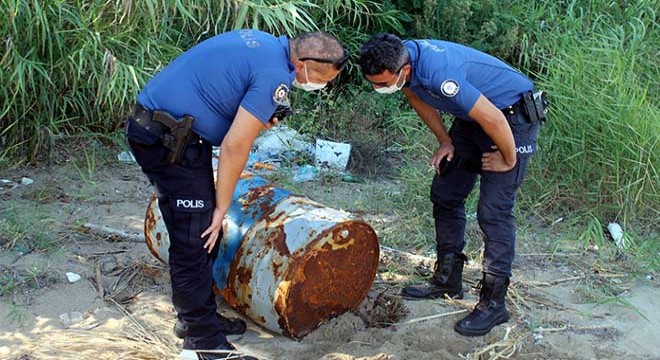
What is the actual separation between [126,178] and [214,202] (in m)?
2.71

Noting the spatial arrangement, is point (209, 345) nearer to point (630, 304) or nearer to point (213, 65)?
point (213, 65)

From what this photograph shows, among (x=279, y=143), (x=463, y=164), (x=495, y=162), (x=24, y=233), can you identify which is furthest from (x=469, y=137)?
(x=279, y=143)

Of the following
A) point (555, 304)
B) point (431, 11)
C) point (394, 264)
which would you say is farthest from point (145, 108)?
point (431, 11)

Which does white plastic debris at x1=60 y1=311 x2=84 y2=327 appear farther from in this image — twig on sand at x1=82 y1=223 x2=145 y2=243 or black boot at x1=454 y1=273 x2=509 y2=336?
black boot at x1=454 y1=273 x2=509 y2=336

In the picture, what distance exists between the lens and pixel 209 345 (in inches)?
131

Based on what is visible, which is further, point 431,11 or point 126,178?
point 431,11

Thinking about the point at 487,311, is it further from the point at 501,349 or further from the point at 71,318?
the point at 71,318

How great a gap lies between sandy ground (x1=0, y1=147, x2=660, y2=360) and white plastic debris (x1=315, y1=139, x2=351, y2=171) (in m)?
1.74

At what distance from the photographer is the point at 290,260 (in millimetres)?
3434

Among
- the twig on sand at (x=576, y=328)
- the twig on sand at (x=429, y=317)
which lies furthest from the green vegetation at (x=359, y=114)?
the twig on sand at (x=576, y=328)

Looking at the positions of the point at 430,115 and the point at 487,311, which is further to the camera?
the point at 430,115

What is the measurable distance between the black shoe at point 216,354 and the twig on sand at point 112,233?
1459 mm

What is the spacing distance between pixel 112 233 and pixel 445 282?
1.99 metres

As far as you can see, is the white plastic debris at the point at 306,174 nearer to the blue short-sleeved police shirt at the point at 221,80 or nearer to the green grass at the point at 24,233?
the green grass at the point at 24,233
